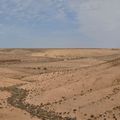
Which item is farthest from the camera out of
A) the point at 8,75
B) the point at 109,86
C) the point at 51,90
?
the point at 8,75

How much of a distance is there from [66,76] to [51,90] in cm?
509

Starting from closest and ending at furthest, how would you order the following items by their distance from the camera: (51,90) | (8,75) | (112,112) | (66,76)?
1. (112,112)
2. (51,90)
3. (66,76)
4. (8,75)

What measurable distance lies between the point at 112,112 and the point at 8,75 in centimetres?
3849

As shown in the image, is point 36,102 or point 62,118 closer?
point 62,118

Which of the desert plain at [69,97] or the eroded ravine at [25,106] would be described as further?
the eroded ravine at [25,106]

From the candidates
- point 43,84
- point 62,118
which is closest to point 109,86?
point 62,118

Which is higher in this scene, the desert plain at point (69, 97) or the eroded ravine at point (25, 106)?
the desert plain at point (69, 97)

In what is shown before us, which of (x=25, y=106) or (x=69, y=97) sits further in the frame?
(x=69, y=97)

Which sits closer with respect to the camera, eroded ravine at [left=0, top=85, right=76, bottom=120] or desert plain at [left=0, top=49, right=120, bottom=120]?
desert plain at [left=0, top=49, right=120, bottom=120]

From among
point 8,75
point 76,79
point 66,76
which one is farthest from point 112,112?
point 8,75

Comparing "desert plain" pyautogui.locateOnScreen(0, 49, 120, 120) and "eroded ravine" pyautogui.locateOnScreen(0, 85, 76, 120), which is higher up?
"desert plain" pyautogui.locateOnScreen(0, 49, 120, 120)

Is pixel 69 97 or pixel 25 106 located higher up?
pixel 69 97

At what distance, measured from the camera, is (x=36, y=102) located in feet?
120

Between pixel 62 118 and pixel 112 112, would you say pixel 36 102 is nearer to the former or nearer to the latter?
pixel 62 118
